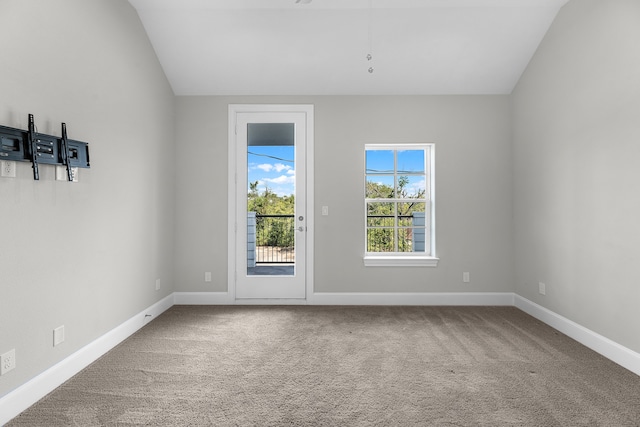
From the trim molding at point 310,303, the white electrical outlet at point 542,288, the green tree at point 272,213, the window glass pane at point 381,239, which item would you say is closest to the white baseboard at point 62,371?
the trim molding at point 310,303

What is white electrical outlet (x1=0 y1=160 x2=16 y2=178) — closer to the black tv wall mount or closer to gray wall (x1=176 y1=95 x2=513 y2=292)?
the black tv wall mount

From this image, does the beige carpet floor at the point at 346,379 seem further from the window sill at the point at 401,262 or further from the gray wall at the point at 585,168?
the window sill at the point at 401,262

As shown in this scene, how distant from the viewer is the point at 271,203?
434 cm

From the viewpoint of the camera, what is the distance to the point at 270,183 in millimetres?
4340

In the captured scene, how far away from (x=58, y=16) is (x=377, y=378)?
10.8ft

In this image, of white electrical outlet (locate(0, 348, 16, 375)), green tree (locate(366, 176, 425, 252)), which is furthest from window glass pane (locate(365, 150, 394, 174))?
white electrical outlet (locate(0, 348, 16, 375))

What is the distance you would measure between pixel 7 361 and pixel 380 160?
3860 mm

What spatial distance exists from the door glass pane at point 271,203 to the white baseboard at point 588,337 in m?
2.76

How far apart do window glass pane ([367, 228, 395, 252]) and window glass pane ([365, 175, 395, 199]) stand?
1.43 ft

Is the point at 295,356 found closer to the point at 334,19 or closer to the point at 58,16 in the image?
the point at 58,16

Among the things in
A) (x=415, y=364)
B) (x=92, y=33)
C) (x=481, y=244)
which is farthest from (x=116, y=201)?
(x=481, y=244)

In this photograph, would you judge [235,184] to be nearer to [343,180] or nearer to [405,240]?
[343,180]

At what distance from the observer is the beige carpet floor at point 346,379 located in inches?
77.2

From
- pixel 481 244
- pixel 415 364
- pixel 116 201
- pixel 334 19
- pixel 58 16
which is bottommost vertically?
pixel 415 364
